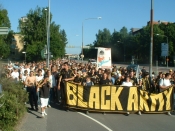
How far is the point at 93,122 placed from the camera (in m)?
9.55

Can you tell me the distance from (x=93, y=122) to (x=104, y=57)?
28.6 feet

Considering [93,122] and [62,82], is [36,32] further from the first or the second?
[93,122]

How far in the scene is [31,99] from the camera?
11445 mm

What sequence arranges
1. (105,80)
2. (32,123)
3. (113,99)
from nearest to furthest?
(32,123) < (113,99) < (105,80)

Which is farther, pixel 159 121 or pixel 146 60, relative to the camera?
pixel 146 60

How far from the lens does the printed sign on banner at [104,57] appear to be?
17828 millimetres

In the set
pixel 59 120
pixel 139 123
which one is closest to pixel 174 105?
pixel 139 123

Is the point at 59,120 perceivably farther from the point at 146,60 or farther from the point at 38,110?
the point at 146,60

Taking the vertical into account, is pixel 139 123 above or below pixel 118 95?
below

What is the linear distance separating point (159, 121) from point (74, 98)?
327 centimetres

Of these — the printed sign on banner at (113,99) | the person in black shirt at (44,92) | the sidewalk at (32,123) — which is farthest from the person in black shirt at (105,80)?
the sidewalk at (32,123)

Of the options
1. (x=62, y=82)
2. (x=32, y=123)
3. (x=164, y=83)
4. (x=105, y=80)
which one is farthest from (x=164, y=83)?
(x=32, y=123)

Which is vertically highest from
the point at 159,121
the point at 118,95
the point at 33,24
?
the point at 33,24

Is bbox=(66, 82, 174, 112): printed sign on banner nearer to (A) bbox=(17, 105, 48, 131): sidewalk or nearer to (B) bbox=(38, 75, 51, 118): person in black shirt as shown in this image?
(B) bbox=(38, 75, 51, 118): person in black shirt
